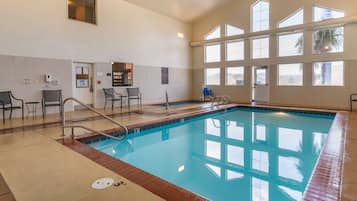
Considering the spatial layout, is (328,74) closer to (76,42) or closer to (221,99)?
(221,99)

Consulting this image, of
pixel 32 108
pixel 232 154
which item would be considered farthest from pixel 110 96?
pixel 232 154

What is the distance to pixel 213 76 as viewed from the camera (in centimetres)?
1221

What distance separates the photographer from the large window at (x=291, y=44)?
30.8 feet

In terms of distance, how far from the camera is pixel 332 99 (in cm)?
882

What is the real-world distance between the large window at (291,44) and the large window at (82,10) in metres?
7.48

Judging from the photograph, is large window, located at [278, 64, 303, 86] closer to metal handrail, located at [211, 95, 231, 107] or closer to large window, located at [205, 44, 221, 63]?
metal handrail, located at [211, 95, 231, 107]

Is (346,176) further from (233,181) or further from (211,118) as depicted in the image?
(211,118)

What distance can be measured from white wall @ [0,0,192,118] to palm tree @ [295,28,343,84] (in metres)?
6.11

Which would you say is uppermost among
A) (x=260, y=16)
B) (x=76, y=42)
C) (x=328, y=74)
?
(x=260, y=16)

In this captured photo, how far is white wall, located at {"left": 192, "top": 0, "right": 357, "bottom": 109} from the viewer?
839 cm

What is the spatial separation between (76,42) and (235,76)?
23.4 ft

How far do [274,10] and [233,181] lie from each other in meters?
8.90

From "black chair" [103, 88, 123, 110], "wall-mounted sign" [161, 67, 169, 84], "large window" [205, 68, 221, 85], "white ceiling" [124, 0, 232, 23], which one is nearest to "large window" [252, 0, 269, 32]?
"white ceiling" [124, 0, 232, 23]

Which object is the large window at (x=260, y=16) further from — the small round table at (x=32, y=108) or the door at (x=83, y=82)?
the small round table at (x=32, y=108)
